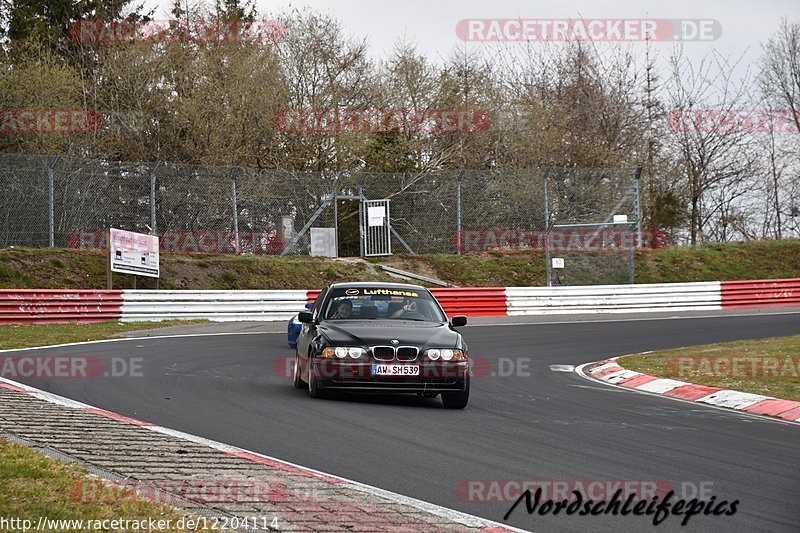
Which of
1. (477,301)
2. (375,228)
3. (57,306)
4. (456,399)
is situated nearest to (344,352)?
(456,399)

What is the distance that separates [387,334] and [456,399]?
97 centimetres

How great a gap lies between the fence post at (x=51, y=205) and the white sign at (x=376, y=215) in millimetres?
9554

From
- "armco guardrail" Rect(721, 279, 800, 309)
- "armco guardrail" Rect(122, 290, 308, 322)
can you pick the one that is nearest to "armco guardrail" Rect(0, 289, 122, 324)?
"armco guardrail" Rect(122, 290, 308, 322)

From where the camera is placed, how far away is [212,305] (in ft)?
85.1

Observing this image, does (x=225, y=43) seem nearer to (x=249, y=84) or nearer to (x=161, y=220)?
(x=249, y=84)

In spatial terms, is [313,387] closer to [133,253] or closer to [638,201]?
[133,253]

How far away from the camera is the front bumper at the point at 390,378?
1064 cm

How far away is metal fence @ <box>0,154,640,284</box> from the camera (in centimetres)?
2755

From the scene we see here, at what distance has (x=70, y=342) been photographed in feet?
61.7

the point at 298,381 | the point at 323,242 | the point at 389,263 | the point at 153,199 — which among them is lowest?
the point at 298,381

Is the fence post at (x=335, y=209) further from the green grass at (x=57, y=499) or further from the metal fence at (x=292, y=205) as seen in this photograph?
the green grass at (x=57, y=499)

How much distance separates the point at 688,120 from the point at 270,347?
35.9 m

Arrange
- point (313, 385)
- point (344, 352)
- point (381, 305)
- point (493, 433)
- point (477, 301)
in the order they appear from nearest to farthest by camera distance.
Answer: point (493, 433), point (344, 352), point (313, 385), point (381, 305), point (477, 301)

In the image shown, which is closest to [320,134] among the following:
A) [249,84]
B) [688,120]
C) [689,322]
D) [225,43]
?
[249,84]
